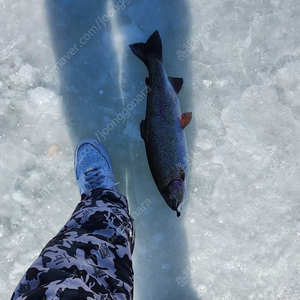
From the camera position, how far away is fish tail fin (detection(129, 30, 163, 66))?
2.69 meters

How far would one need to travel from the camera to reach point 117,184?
2938 millimetres

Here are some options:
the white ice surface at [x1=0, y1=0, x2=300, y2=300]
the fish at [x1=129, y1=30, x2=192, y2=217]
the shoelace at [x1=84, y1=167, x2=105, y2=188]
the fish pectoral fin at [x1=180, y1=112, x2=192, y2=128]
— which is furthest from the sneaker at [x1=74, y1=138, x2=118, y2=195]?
the fish pectoral fin at [x1=180, y1=112, x2=192, y2=128]

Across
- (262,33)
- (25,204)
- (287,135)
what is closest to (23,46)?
(25,204)

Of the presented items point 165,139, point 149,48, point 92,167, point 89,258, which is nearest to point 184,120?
point 165,139

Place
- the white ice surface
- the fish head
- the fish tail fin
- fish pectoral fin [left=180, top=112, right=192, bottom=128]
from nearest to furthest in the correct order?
the fish head
fish pectoral fin [left=180, top=112, right=192, bottom=128]
the fish tail fin
the white ice surface

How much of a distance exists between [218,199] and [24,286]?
6.67ft

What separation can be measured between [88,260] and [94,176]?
1109 millimetres

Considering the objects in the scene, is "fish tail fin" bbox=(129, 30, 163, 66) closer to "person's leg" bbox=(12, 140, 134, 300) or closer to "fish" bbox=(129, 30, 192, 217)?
"fish" bbox=(129, 30, 192, 217)

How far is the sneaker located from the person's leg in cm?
18

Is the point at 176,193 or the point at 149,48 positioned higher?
the point at 149,48

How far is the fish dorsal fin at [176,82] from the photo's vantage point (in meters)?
2.71

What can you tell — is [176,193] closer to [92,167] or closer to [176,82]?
[92,167]

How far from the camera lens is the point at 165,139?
2.47 metres

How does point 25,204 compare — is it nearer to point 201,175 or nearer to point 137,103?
point 137,103
